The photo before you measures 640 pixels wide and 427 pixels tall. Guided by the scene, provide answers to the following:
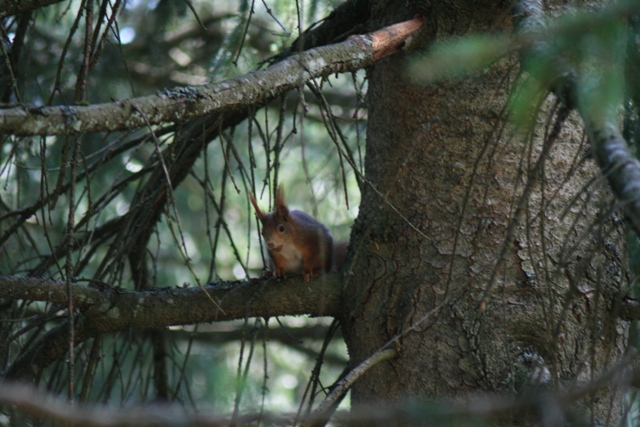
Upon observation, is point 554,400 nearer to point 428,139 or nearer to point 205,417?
point 205,417

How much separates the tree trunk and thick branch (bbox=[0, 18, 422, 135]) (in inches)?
9.9

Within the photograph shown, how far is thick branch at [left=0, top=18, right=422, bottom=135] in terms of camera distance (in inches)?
49.4

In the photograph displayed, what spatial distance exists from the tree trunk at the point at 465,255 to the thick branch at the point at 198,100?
0.25 metres

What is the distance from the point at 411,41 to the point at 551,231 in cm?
58

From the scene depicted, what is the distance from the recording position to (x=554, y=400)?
0.90 metres

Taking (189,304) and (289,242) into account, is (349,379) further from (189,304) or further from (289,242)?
(289,242)

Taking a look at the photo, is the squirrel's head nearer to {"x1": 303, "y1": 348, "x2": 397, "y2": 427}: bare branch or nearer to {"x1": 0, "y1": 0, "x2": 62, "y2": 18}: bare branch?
{"x1": 303, "y1": 348, "x2": 397, "y2": 427}: bare branch

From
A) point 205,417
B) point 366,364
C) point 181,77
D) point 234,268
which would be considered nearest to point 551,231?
point 366,364

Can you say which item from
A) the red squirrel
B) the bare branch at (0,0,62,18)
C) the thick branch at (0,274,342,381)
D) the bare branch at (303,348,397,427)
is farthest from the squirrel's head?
the bare branch at (0,0,62,18)

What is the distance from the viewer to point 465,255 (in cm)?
180

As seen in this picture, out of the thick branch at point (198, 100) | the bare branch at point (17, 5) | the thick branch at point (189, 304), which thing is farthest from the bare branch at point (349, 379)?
the bare branch at point (17, 5)

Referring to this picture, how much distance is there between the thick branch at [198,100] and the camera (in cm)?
126

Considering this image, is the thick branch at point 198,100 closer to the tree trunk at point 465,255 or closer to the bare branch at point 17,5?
the tree trunk at point 465,255

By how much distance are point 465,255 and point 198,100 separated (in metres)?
0.74
